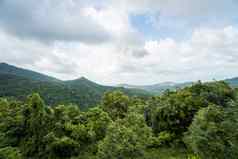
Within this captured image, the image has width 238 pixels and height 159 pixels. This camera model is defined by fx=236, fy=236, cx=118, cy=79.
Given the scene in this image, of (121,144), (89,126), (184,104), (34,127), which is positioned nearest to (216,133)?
(121,144)

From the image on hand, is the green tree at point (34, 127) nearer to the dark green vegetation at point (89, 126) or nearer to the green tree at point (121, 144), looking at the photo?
the dark green vegetation at point (89, 126)

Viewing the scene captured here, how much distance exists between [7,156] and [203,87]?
29.5 meters

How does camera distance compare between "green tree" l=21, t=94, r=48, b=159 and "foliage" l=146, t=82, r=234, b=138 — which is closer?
"green tree" l=21, t=94, r=48, b=159

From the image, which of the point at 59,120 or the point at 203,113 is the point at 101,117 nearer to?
the point at 59,120

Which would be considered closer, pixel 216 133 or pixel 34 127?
pixel 216 133

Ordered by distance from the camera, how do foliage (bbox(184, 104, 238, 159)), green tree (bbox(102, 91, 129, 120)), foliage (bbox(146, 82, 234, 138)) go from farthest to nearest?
green tree (bbox(102, 91, 129, 120)) → foliage (bbox(146, 82, 234, 138)) → foliage (bbox(184, 104, 238, 159))

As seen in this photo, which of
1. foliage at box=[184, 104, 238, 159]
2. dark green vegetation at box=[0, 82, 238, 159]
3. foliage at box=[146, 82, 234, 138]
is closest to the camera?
foliage at box=[184, 104, 238, 159]

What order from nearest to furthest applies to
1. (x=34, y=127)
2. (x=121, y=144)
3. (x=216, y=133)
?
(x=216, y=133) < (x=121, y=144) < (x=34, y=127)

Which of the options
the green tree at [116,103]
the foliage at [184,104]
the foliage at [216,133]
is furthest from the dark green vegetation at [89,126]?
the foliage at [216,133]

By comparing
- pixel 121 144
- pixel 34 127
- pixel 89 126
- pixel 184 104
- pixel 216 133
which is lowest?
pixel 89 126

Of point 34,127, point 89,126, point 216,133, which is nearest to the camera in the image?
point 216,133

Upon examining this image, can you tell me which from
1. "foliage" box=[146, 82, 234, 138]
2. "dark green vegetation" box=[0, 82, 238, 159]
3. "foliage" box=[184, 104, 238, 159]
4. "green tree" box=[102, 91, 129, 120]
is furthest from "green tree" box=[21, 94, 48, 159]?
"foliage" box=[184, 104, 238, 159]

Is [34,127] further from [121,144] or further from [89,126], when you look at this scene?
[121,144]

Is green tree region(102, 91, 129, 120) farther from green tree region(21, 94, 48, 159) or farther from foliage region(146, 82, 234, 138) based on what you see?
green tree region(21, 94, 48, 159)
